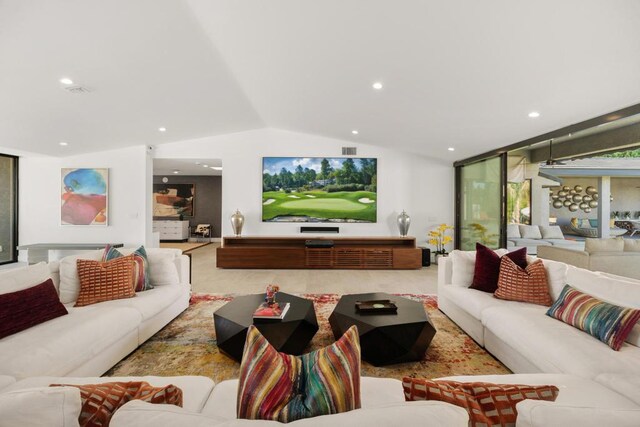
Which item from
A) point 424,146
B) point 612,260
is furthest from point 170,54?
point 612,260

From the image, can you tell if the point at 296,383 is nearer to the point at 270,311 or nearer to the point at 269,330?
the point at 269,330

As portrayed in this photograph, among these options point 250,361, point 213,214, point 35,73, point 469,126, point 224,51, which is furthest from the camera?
point 213,214

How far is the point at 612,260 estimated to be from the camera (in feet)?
13.6

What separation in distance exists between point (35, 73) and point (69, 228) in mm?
4467

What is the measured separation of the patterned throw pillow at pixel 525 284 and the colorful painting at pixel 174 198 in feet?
33.3

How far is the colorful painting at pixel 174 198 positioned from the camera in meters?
10.7

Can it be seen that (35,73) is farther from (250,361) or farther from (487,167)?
(487,167)

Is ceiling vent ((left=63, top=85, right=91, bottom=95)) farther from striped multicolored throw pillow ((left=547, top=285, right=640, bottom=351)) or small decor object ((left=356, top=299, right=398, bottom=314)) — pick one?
striped multicolored throw pillow ((left=547, top=285, right=640, bottom=351))

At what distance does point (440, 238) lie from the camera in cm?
694

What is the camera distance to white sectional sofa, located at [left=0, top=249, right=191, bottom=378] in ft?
5.67

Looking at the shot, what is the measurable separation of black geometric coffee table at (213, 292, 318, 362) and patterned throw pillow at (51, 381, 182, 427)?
4.39ft

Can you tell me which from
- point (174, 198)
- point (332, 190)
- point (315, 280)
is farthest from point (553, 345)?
point (174, 198)

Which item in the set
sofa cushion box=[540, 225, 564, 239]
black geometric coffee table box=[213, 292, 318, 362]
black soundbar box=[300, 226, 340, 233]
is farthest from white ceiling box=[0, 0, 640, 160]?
sofa cushion box=[540, 225, 564, 239]

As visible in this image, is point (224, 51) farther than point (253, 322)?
Yes
